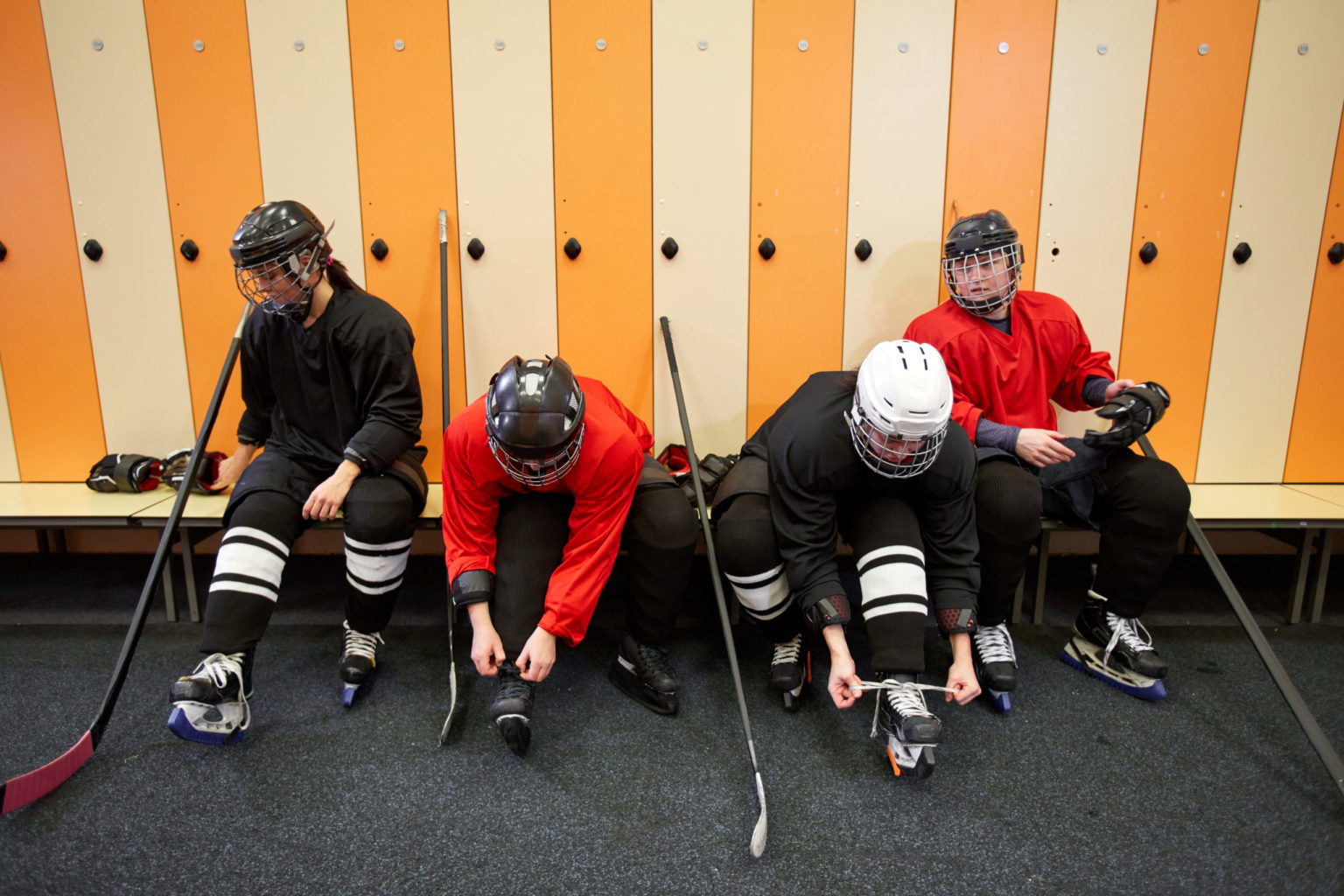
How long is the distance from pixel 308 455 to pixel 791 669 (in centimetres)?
140

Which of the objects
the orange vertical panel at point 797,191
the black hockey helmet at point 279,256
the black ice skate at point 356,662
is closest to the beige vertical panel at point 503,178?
the black hockey helmet at point 279,256

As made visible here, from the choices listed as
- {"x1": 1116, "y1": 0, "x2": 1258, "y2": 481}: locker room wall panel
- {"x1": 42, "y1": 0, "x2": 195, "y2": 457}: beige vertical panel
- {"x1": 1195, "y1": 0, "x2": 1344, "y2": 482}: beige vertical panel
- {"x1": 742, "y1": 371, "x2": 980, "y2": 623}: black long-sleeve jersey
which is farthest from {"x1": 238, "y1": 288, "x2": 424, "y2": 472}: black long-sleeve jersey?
{"x1": 1195, "y1": 0, "x2": 1344, "y2": 482}: beige vertical panel

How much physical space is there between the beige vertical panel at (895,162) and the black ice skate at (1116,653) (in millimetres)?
1031

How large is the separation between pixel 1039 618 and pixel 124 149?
126 inches

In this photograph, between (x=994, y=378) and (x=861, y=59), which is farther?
(x=861, y=59)

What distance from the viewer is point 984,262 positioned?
1.90 m

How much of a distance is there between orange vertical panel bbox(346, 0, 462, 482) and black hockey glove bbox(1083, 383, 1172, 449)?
191 cm

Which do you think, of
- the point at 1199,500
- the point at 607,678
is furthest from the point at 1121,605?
the point at 607,678

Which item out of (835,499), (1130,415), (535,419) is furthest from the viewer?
(1130,415)

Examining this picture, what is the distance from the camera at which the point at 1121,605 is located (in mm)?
1836

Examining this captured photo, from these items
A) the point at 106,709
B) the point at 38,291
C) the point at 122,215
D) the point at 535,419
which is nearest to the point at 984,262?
the point at 535,419

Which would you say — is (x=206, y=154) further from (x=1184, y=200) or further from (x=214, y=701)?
(x=1184, y=200)

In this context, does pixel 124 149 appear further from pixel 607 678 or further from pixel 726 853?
pixel 726 853

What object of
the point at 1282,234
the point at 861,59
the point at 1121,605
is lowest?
the point at 1121,605
